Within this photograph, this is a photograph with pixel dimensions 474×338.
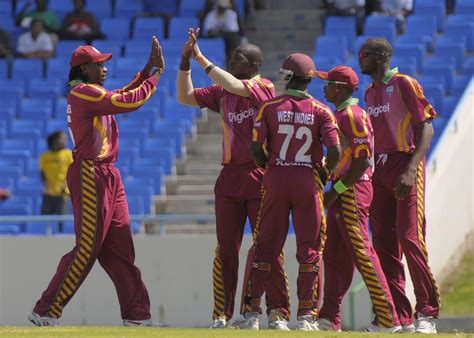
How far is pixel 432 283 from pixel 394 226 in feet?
1.98

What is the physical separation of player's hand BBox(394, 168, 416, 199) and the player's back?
2.51ft

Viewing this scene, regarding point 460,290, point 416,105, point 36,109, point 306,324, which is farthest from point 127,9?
point 306,324

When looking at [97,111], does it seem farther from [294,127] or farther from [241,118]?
[294,127]

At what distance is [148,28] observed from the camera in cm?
2255

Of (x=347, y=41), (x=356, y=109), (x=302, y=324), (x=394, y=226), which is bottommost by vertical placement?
(x=302, y=324)

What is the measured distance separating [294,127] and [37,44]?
11.8 meters

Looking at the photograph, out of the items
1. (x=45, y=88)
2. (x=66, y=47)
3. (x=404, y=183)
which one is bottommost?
(x=404, y=183)

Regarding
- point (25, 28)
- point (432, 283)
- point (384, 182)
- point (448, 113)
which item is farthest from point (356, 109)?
point (25, 28)

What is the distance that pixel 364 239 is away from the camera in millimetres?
11547

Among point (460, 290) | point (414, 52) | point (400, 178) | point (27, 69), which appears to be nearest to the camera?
point (400, 178)

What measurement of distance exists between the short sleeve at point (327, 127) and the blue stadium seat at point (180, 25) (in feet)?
36.1

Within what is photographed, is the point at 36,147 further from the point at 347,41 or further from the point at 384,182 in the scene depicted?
the point at 384,182

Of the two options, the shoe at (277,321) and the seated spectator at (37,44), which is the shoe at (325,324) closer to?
the shoe at (277,321)

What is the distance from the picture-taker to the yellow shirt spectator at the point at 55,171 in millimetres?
17922
